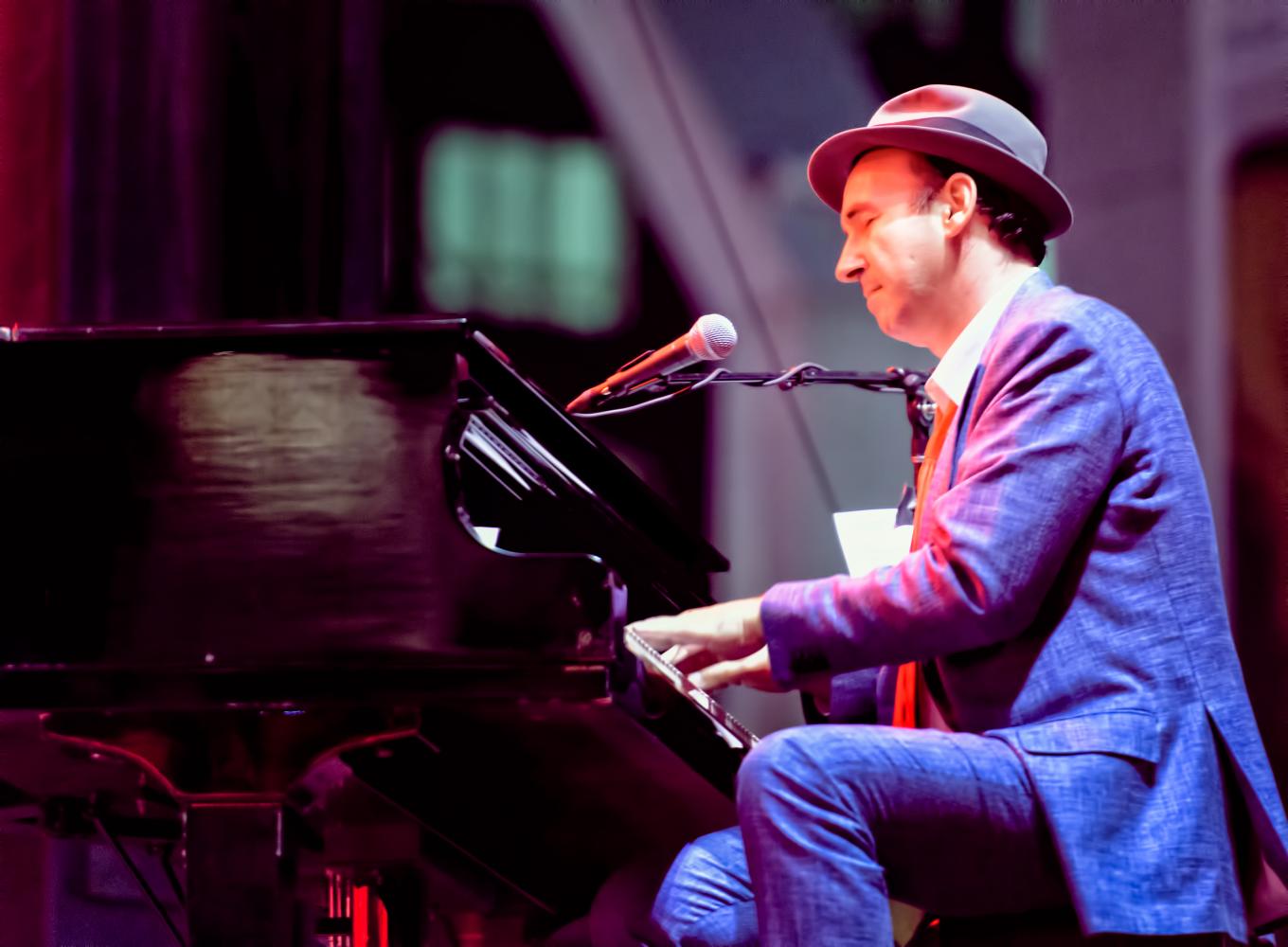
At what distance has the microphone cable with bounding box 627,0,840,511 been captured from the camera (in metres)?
4.10

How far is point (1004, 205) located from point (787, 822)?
105 cm

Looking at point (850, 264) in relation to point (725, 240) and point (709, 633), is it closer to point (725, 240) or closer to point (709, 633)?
point (709, 633)

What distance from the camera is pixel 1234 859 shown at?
5.32 ft

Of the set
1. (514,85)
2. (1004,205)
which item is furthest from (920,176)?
(514,85)

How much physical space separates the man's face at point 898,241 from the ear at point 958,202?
0.04 ft

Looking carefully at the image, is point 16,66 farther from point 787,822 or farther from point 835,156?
point 787,822

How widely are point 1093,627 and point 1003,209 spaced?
28.7 inches

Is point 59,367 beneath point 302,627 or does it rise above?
above

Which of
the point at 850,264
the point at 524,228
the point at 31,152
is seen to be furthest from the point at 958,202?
the point at 31,152

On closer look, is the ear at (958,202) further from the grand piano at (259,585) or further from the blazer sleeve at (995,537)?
the grand piano at (259,585)

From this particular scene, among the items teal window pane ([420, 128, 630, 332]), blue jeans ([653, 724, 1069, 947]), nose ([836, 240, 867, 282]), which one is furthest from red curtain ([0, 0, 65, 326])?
blue jeans ([653, 724, 1069, 947])

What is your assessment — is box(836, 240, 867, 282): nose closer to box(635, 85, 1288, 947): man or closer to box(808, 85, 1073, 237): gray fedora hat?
box(808, 85, 1073, 237): gray fedora hat

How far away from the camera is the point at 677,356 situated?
2141mm

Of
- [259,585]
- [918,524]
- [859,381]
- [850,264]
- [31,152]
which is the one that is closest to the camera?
[259,585]
